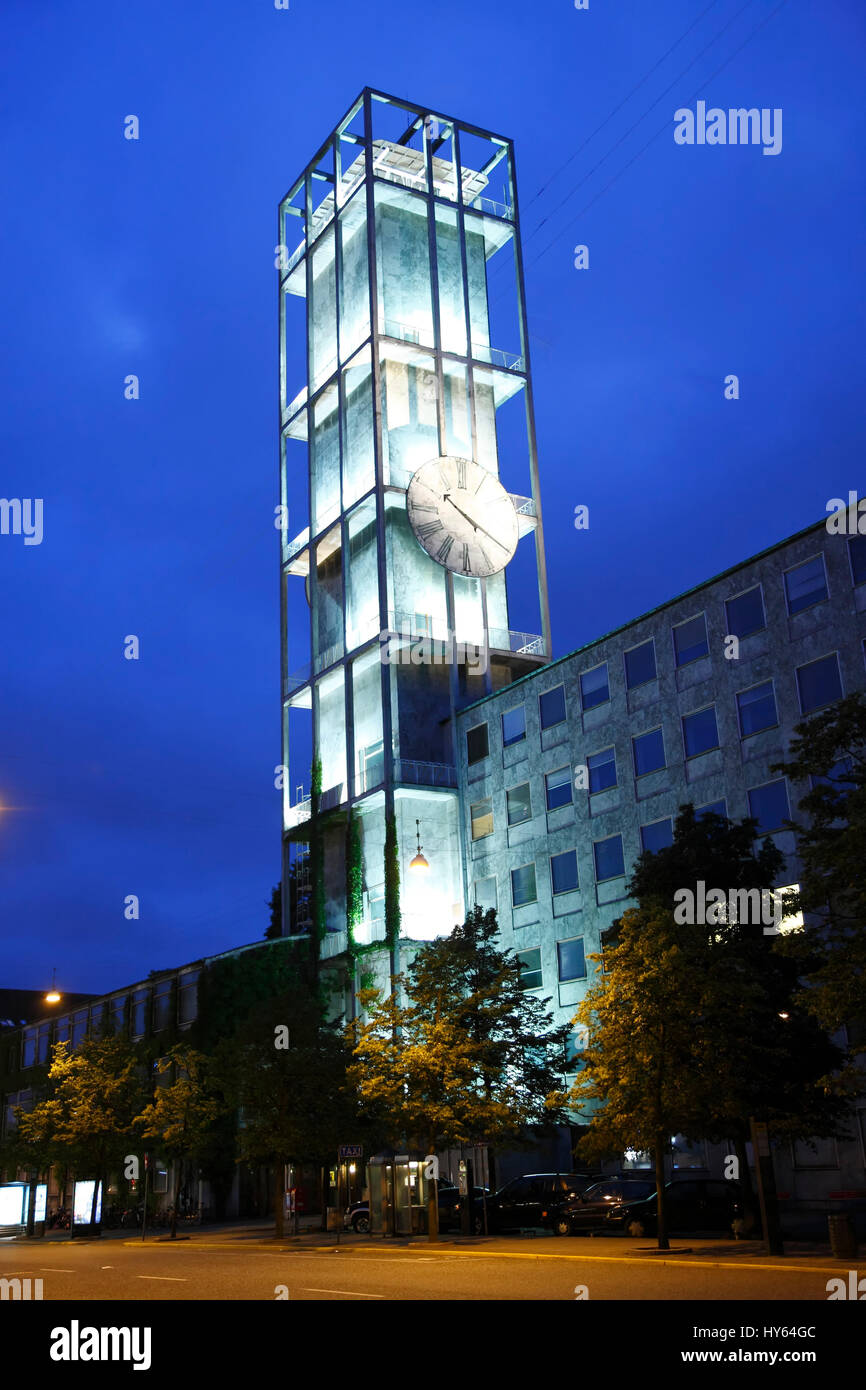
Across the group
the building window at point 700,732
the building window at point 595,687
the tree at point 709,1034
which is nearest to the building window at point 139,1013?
the building window at point 595,687

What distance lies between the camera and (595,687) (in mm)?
53406

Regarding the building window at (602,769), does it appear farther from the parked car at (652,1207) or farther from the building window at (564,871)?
the parked car at (652,1207)

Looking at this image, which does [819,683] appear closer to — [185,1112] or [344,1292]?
[344,1292]

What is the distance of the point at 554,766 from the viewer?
54.9m

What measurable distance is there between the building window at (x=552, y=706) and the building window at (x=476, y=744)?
14.9ft

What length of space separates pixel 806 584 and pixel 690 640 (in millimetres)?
6010

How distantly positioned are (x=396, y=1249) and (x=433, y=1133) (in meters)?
4.40

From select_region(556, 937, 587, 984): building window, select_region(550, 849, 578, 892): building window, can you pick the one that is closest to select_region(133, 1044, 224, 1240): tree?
select_region(556, 937, 587, 984): building window

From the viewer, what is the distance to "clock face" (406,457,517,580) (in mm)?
64062

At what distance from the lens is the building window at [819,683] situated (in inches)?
1661

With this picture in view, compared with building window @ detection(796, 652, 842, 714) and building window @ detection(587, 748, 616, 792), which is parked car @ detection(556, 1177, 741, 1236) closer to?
building window @ detection(796, 652, 842, 714)

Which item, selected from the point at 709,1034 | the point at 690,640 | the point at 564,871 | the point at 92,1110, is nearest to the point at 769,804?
the point at 690,640

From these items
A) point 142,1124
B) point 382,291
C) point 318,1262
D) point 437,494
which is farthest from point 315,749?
point 318,1262
